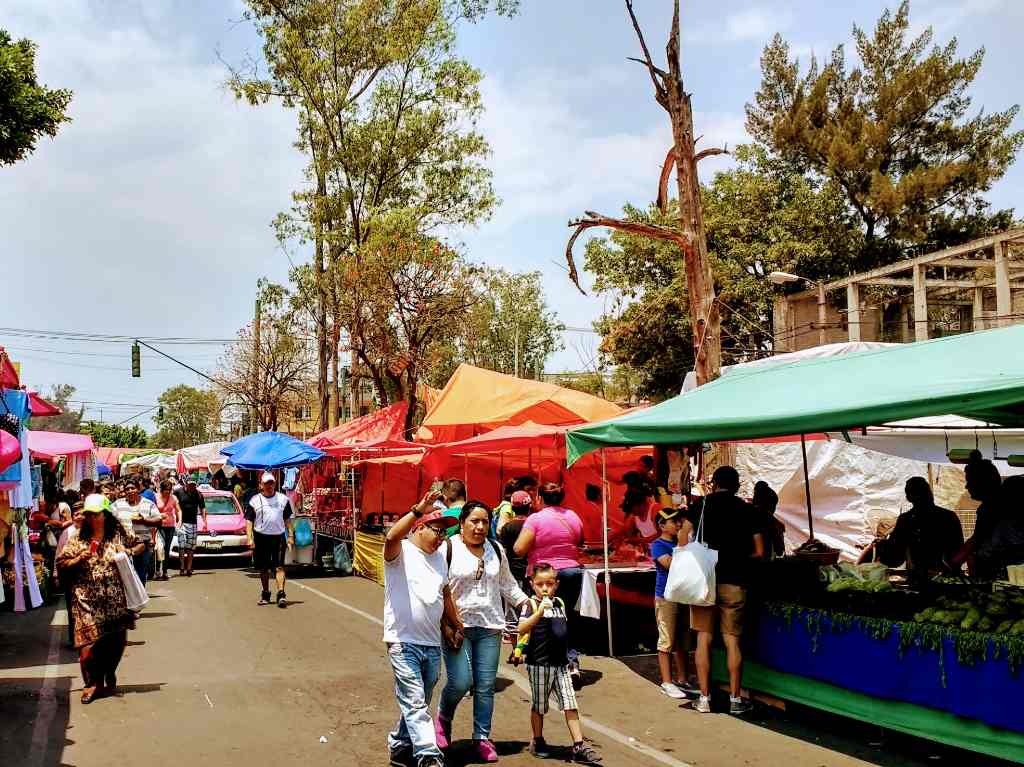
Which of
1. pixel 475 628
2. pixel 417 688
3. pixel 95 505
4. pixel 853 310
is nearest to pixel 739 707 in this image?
pixel 475 628

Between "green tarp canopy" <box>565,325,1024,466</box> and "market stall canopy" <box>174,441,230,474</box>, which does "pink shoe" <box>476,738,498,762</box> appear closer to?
"green tarp canopy" <box>565,325,1024,466</box>

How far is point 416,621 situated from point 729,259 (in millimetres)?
29172

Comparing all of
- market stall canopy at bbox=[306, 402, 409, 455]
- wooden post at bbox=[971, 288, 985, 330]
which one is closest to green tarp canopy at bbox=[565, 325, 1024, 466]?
market stall canopy at bbox=[306, 402, 409, 455]

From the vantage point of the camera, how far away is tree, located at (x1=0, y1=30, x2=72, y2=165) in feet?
41.9

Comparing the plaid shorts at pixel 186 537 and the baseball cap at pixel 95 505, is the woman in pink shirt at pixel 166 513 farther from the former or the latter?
the baseball cap at pixel 95 505

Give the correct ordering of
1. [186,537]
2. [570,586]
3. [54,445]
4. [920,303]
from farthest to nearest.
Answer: [920,303] < [54,445] < [186,537] < [570,586]

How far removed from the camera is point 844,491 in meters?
18.2

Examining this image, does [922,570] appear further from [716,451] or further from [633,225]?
[633,225]

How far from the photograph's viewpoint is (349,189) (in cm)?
2703

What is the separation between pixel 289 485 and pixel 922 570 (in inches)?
665

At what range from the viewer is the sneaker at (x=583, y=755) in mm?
6590

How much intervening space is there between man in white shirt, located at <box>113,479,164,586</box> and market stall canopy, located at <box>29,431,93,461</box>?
13.7 feet

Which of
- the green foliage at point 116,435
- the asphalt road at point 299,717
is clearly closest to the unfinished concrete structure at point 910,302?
the asphalt road at point 299,717

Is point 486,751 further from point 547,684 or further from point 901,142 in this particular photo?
point 901,142
